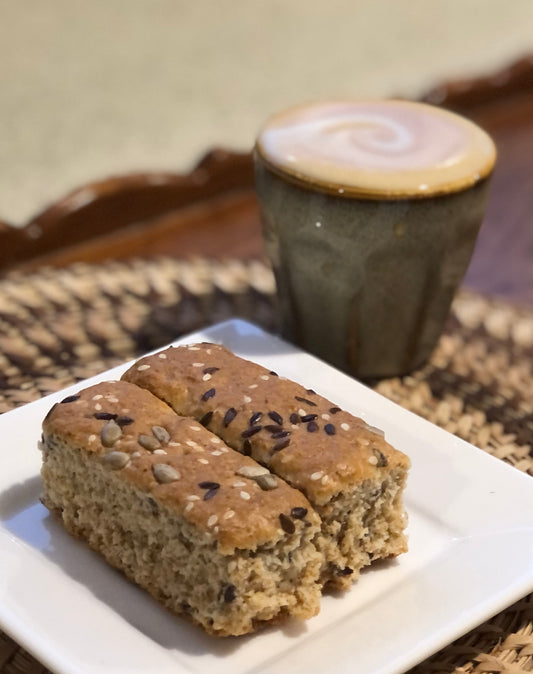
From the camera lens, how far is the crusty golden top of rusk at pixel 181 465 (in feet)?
2.91

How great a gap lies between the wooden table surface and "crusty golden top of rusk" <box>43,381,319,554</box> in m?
1.02

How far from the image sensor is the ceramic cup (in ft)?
4.31

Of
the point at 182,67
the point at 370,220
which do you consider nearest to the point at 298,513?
the point at 370,220

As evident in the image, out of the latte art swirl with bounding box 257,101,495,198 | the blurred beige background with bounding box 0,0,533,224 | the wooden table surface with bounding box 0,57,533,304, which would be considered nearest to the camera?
the latte art swirl with bounding box 257,101,495,198

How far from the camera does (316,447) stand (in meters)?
0.99

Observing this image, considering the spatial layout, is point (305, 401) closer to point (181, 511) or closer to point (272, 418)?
point (272, 418)

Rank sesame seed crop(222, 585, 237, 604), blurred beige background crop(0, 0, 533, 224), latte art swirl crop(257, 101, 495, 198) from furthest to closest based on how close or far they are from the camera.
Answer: blurred beige background crop(0, 0, 533, 224), latte art swirl crop(257, 101, 495, 198), sesame seed crop(222, 585, 237, 604)

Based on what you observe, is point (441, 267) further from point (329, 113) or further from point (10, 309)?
point (10, 309)

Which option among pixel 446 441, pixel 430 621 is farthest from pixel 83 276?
pixel 430 621

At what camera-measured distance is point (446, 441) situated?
1.20 meters

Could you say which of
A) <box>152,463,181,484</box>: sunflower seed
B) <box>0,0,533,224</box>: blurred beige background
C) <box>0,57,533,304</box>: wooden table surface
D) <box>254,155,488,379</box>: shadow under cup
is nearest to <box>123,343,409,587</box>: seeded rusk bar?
<box>152,463,181,484</box>: sunflower seed

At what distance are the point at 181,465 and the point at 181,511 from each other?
0.06 meters

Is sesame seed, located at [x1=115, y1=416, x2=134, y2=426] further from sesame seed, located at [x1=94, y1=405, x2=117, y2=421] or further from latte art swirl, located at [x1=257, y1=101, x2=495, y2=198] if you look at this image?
latte art swirl, located at [x1=257, y1=101, x2=495, y2=198]

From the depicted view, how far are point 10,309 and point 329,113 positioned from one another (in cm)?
59
